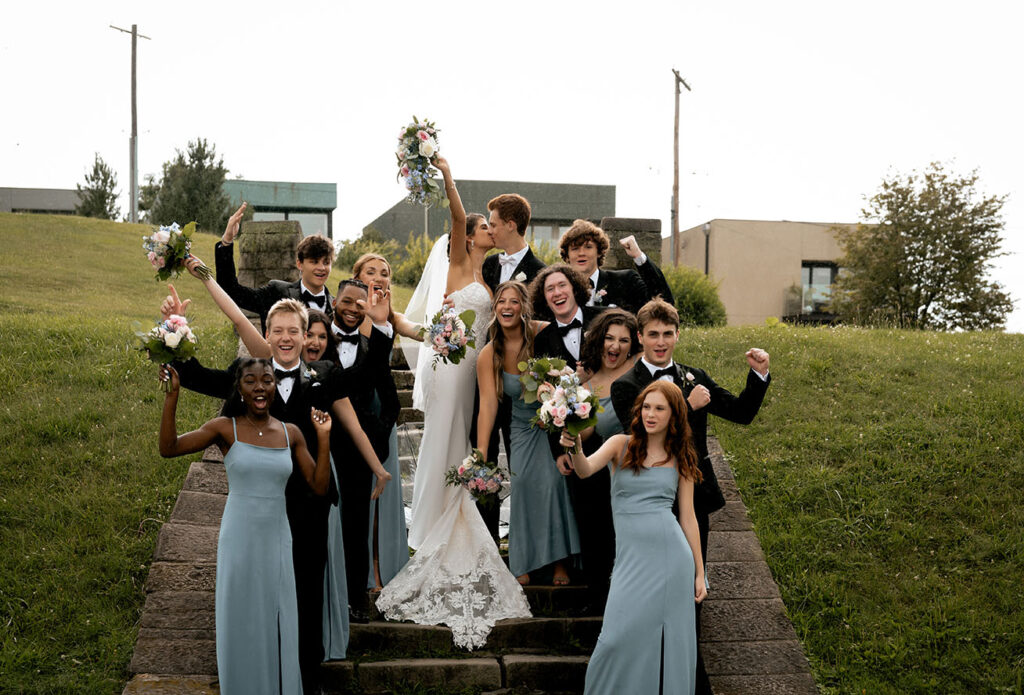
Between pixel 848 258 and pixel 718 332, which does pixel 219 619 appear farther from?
pixel 848 258

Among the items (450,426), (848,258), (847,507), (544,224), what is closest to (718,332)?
(847,507)

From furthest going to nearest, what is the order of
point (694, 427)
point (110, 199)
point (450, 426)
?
point (110, 199)
point (450, 426)
point (694, 427)

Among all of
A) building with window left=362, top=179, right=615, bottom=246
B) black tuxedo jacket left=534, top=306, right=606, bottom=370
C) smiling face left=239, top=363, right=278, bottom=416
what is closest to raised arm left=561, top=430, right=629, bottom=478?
black tuxedo jacket left=534, top=306, right=606, bottom=370

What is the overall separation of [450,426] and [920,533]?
12.7ft

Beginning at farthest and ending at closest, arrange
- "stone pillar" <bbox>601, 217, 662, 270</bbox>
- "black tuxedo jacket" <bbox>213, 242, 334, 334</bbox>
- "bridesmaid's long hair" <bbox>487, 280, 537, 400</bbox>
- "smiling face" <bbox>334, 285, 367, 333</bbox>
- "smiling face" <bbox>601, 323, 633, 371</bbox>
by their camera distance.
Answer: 1. "stone pillar" <bbox>601, 217, 662, 270</bbox>
2. "bridesmaid's long hair" <bbox>487, 280, 537, 400</bbox>
3. "black tuxedo jacket" <bbox>213, 242, 334, 334</bbox>
4. "smiling face" <bbox>601, 323, 633, 371</bbox>
5. "smiling face" <bbox>334, 285, 367, 333</bbox>

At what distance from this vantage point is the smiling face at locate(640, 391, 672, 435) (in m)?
4.95

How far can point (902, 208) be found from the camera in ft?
83.7

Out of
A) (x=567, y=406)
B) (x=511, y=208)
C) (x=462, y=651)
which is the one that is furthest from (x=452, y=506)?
(x=511, y=208)

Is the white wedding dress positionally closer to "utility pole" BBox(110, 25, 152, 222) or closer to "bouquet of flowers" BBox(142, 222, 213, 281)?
"bouquet of flowers" BBox(142, 222, 213, 281)

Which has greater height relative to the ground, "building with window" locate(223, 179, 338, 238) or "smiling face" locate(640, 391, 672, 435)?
"building with window" locate(223, 179, 338, 238)

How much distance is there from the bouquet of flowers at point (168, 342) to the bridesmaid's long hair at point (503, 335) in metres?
2.14

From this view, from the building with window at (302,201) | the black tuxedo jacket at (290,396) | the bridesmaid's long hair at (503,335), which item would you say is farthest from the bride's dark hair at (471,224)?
the building with window at (302,201)

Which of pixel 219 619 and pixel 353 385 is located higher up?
pixel 353 385

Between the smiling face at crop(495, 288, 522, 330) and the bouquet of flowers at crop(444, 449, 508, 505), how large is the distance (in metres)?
0.87
